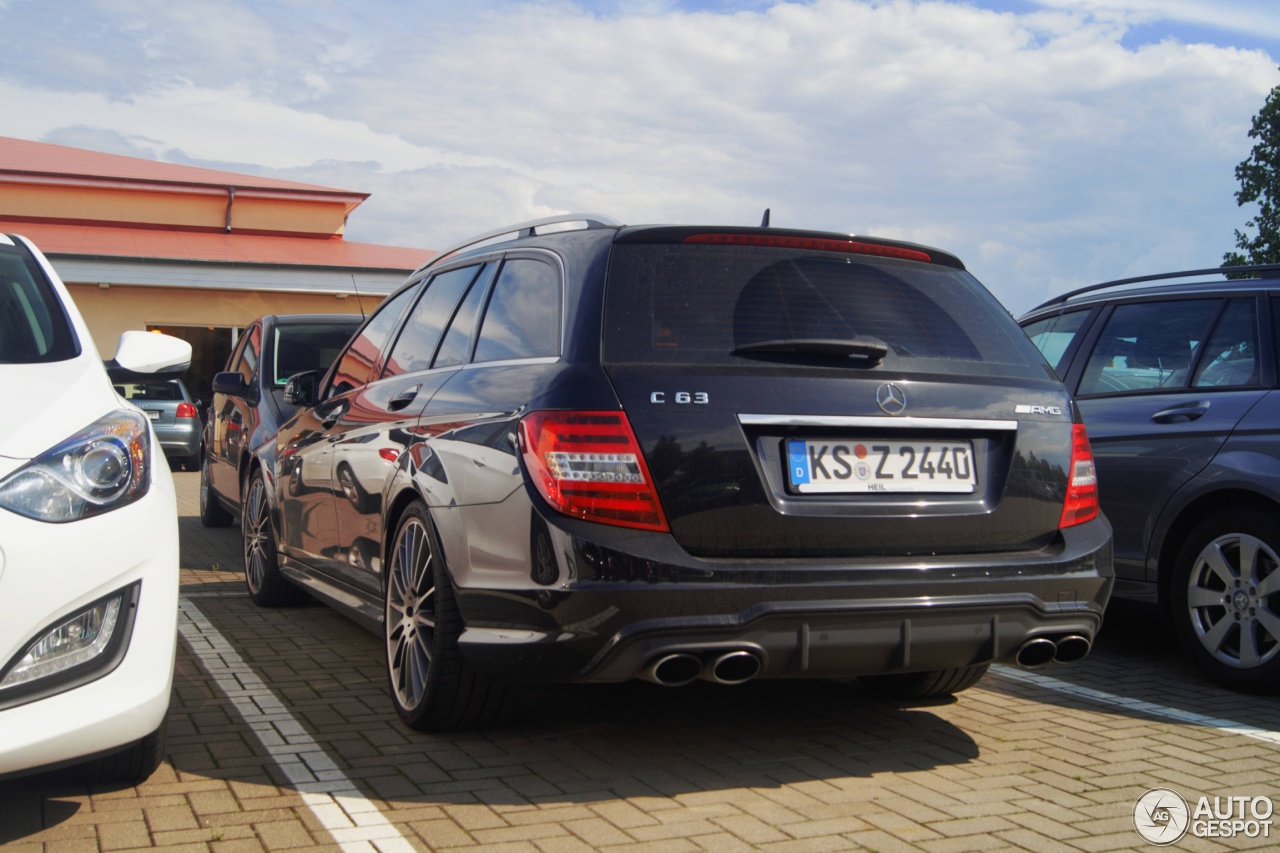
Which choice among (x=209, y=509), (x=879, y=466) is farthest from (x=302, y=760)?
(x=209, y=509)

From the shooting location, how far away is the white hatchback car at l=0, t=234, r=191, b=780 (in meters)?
3.12

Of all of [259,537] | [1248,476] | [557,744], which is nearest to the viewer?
[557,744]

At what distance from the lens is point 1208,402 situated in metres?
5.74

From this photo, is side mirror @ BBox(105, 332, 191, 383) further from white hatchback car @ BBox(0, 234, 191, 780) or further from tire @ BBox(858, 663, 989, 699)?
tire @ BBox(858, 663, 989, 699)

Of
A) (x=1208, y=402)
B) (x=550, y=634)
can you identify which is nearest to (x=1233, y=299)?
(x=1208, y=402)

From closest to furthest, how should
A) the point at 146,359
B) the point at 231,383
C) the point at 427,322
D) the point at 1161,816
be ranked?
the point at 1161,816
the point at 146,359
the point at 427,322
the point at 231,383

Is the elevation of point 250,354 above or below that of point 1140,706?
above

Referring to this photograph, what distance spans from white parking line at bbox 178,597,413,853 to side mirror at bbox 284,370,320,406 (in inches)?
49.3

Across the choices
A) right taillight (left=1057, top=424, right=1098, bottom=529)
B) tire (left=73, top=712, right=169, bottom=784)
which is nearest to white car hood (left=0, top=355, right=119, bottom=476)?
tire (left=73, top=712, right=169, bottom=784)

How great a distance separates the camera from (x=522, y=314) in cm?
437

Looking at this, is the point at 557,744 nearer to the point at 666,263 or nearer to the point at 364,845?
the point at 364,845

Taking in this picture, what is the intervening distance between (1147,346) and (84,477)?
4876mm

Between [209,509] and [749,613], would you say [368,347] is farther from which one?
[209,509]

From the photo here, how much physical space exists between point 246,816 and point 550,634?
0.97 meters
